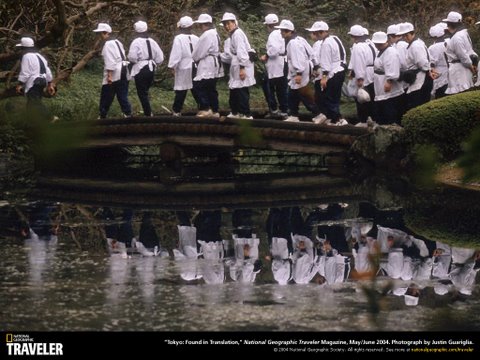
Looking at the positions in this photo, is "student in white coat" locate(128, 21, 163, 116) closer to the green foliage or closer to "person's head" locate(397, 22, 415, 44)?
"person's head" locate(397, 22, 415, 44)

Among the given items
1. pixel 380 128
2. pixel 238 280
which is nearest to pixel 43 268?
pixel 238 280

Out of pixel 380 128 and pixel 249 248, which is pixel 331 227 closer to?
pixel 249 248

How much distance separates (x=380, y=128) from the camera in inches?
886

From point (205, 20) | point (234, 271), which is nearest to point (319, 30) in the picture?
point (205, 20)

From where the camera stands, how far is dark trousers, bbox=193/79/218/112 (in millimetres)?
23656

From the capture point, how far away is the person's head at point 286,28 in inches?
928

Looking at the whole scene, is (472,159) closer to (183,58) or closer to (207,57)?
(207,57)

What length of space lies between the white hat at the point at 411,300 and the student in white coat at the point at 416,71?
10123 millimetres

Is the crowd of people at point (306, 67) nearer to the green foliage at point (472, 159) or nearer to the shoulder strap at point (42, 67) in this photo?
the shoulder strap at point (42, 67)

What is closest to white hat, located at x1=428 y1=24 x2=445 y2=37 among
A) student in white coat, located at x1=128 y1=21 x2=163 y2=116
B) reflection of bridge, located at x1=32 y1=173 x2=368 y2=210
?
reflection of bridge, located at x1=32 y1=173 x2=368 y2=210

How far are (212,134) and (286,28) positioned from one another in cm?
202
